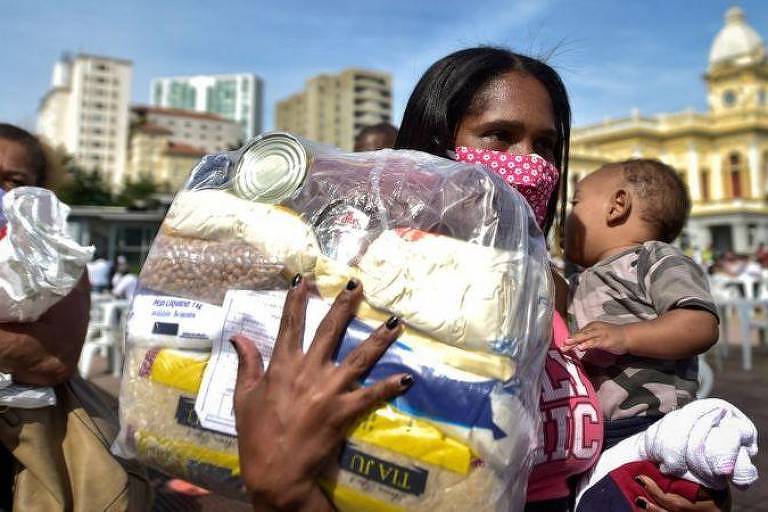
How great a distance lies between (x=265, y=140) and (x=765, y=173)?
171ft

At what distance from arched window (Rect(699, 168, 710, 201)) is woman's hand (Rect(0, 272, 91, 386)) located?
50.3 meters

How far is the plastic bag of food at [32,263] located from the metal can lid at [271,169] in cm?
Result: 88

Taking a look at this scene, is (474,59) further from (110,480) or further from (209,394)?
(110,480)

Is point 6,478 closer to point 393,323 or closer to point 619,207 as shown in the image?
point 393,323

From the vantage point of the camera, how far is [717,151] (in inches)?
1743

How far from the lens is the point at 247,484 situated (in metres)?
0.87

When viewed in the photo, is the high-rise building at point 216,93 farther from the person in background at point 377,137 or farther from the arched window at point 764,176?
the person in background at point 377,137

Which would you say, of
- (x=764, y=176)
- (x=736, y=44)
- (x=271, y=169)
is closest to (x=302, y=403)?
(x=271, y=169)

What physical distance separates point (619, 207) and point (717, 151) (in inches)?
1986

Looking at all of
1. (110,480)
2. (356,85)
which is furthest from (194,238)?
(356,85)

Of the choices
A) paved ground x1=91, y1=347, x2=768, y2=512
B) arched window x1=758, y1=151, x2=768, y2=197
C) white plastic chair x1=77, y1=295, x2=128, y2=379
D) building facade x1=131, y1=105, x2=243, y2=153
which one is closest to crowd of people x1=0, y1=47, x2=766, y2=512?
paved ground x1=91, y1=347, x2=768, y2=512

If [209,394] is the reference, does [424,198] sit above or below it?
above

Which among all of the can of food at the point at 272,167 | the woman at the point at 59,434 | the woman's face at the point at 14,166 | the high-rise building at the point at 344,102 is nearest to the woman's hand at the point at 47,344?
the woman at the point at 59,434

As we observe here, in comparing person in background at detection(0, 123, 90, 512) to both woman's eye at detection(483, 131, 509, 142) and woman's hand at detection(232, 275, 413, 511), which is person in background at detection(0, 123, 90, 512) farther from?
woman's eye at detection(483, 131, 509, 142)
